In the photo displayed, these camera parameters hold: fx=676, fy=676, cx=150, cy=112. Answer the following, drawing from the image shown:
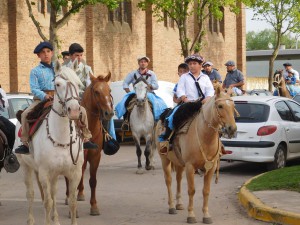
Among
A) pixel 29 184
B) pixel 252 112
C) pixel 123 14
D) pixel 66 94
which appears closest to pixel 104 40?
pixel 123 14

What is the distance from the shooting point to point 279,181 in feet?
40.1

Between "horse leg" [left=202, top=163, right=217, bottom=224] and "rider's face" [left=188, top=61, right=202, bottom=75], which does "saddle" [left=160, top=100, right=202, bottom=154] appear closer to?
"rider's face" [left=188, top=61, right=202, bottom=75]

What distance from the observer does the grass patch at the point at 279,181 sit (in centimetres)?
1161

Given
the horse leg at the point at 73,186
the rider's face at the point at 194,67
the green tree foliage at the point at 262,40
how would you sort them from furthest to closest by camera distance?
the green tree foliage at the point at 262,40, the rider's face at the point at 194,67, the horse leg at the point at 73,186

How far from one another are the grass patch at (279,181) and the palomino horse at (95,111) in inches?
111

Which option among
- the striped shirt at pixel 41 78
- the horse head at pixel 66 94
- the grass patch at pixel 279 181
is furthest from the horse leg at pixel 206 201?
the striped shirt at pixel 41 78

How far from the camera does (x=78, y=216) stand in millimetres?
10312

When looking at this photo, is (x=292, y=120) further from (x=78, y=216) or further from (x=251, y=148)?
(x=78, y=216)

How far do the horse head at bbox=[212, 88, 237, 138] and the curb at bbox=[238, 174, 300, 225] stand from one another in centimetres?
133

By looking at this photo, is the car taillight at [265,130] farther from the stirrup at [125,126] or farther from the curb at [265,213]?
the curb at [265,213]

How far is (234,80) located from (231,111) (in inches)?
418

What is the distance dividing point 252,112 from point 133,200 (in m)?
4.79

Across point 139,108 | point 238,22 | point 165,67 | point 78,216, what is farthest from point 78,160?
point 238,22

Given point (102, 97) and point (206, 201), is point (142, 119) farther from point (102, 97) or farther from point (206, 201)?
point (206, 201)
